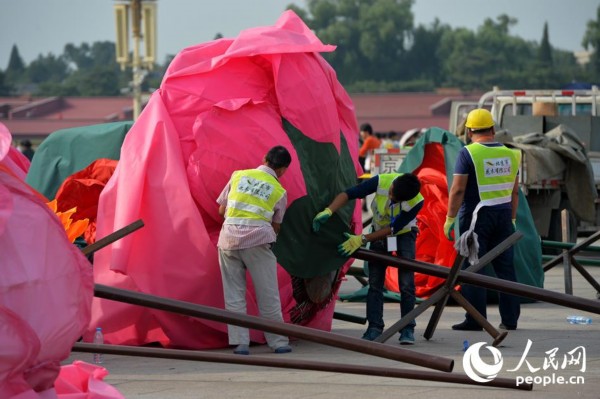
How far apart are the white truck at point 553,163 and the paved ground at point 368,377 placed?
16.9ft

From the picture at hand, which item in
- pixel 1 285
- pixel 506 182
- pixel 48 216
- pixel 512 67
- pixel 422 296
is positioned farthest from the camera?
pixel 512 67

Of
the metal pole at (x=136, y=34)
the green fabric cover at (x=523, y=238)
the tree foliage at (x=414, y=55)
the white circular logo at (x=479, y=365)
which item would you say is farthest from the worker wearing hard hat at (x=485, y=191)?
the tree foliage at (x=414, y=55)

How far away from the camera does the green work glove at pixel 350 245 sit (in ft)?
33.4

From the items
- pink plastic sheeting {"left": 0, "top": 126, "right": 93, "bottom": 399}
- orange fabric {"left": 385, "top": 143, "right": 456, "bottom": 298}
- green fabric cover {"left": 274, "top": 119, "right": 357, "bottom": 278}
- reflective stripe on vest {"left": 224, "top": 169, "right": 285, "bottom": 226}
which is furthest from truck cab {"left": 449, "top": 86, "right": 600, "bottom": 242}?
pink plastic sheeting {"left": 0, "top": 126, "right": 93, "bottom": 399}

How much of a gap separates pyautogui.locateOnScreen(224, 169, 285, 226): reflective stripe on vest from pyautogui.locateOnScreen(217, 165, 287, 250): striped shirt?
0.04 m

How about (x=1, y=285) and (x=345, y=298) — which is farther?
(x=345, y=298)

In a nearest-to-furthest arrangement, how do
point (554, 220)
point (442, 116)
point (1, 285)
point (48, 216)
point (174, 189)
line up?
point (1, 285) < point (48, 216) < point (174, 189) < point (554, 220) < point (442, 116)

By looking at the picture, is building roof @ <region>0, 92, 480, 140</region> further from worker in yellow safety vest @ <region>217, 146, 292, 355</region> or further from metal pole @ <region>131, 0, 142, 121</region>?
worker in yellow safety vest @ <region>217, 146, 292, 355</region>

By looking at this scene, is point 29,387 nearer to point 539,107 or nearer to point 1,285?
point 1,285

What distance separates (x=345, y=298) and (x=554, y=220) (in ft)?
17.5

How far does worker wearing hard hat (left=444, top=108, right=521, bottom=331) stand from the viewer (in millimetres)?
10695

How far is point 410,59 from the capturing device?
526 ft

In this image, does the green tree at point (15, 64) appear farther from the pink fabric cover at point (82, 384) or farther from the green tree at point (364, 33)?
the pink fabric cover at point (82, 384)

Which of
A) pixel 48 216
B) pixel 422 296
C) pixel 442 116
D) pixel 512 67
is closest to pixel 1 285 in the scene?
pixel 48 216
